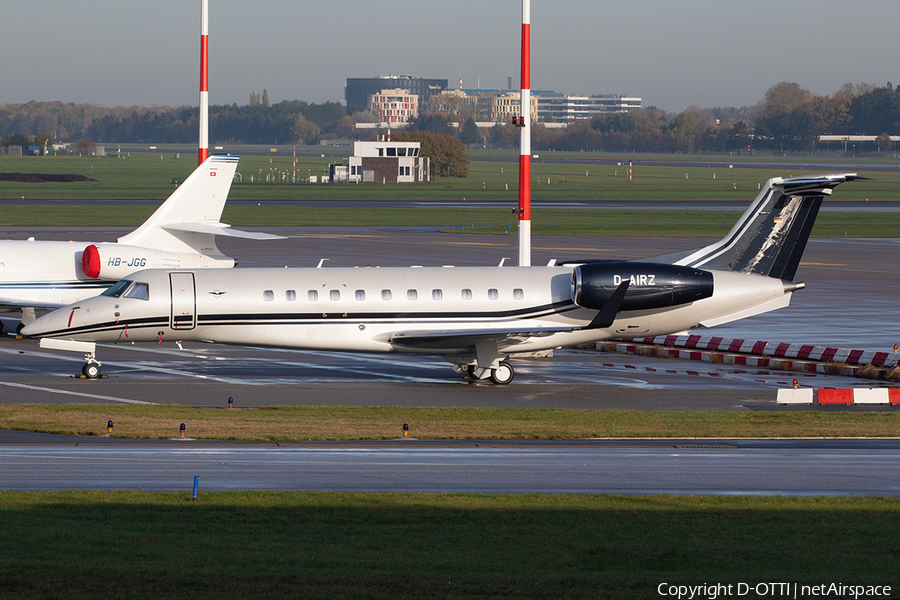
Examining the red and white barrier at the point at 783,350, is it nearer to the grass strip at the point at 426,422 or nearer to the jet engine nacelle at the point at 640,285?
the jet engine nacelle at the point at 640,285

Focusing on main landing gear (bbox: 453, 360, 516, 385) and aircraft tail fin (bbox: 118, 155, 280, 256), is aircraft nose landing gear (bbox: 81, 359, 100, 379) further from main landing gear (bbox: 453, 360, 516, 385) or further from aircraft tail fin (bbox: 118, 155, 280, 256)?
main landing gear (bbox: 453, 360, 516, 385)

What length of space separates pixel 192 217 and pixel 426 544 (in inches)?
1047

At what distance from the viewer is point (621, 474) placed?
1959 centimetres

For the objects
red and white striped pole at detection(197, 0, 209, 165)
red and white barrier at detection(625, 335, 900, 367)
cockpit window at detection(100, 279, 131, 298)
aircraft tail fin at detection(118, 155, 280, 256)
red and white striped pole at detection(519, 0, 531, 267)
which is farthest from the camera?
red and white striped pole at detection(197, 0, 209, 165)

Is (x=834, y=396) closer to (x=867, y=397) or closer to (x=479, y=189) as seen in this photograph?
(x=867, y=397)

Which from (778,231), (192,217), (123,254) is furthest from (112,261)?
(778,231)

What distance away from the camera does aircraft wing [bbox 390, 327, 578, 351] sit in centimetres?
2955

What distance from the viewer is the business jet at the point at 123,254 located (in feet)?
119

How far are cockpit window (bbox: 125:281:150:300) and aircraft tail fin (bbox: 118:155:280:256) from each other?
27.3 feet

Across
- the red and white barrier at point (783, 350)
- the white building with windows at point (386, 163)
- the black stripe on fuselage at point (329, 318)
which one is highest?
the white building with windows at point (386, 163)

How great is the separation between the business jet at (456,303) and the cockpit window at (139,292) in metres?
0.03

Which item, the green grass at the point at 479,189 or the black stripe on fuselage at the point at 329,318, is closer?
the black stripe on fuselage at the point at 329,318

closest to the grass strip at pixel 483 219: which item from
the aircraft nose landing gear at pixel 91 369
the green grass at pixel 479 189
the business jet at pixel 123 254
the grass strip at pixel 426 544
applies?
the green grass at pixel 479 189

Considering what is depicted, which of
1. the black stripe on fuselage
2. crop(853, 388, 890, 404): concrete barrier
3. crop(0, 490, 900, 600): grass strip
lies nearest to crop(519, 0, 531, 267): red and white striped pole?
the black stripe on fuselage
